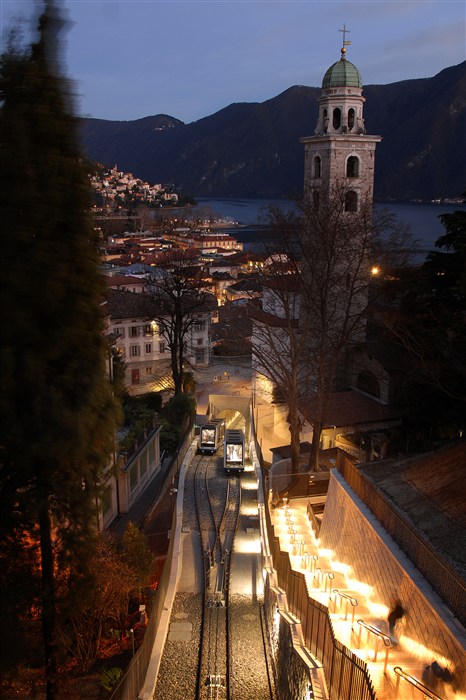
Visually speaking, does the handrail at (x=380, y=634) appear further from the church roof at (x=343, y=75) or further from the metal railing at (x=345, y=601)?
the church roof at (x=343, y=75)

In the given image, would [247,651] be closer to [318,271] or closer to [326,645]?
[326,645]

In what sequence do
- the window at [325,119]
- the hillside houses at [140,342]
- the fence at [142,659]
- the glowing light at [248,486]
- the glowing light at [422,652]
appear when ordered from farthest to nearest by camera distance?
1. the hillside houses at [140,342]
2. the window at [325,119]
3. the glowing light at [248,486]
4. the fence at [142,659]
5. the glowing light at [422,652]

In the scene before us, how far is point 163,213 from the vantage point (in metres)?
143

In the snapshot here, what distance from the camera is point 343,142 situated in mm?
24844

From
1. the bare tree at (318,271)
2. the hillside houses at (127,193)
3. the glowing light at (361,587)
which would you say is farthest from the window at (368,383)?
the hillside houses at (127,193)

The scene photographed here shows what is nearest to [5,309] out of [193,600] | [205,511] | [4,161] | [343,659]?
[4,161]

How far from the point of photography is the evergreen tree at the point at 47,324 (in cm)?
490

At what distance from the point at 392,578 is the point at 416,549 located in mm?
679

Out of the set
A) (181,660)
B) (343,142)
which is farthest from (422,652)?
(343,142)

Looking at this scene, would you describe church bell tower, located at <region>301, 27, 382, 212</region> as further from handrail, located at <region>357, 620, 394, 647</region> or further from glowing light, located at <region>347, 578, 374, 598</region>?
handrail, located at <region>357, 620, 394, 647</region>

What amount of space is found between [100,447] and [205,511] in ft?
34.2

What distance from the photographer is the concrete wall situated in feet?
24.1

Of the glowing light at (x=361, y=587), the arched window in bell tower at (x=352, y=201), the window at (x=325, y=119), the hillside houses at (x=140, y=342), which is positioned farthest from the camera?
the hillside houses at (x=140, y=342)

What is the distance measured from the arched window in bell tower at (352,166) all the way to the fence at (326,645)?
18.6m
